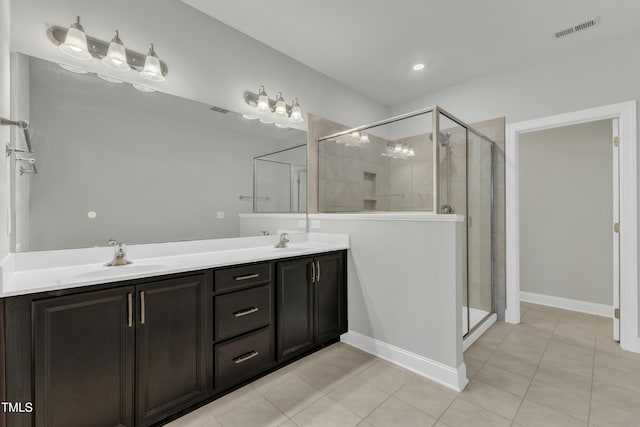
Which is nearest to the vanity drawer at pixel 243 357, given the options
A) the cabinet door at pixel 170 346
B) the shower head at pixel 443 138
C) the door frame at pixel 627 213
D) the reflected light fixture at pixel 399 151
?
the cabinet door at pixel 170 346

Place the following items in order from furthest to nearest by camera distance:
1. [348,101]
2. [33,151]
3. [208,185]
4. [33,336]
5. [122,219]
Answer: [348,101] → [208,185] → [122,219] → [33,151] → [33,336]

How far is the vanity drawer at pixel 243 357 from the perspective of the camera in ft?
5.73

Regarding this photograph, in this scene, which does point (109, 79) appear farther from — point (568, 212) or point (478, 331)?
point (568, 212)

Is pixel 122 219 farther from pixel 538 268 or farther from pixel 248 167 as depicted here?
pixel 538 268

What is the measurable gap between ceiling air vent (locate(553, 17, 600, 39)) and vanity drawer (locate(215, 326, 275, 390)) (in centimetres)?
347

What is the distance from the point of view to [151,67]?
193 cm

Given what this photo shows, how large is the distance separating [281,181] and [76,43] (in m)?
1.69

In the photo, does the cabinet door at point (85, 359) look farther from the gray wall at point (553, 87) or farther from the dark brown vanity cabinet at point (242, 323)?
the gray wall at point (553, 87)

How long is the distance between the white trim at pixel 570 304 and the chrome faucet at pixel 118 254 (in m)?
4.59

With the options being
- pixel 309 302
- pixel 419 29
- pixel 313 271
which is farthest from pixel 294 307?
pixel 419 29

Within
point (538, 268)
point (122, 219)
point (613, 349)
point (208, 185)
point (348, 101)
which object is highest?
point (348, 101)

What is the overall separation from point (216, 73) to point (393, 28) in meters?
1.57

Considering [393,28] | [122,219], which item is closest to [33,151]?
[122,219]

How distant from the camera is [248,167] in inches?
98.1
